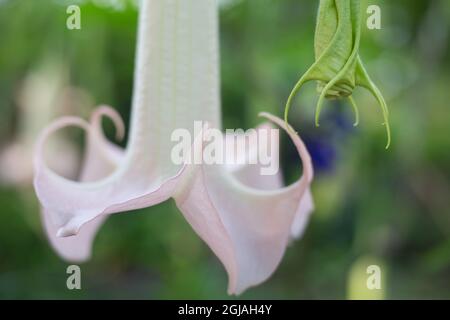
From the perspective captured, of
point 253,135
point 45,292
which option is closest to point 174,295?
point 45,292

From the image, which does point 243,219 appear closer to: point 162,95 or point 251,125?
point 162,95

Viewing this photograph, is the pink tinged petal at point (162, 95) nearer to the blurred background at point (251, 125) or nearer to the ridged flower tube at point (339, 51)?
the ridged flower tube at point (339, 51)

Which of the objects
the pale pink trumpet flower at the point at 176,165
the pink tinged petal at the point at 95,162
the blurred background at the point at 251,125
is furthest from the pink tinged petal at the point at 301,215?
the blurred background at the point at 251,125

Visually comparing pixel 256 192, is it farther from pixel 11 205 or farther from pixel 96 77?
pixel 11 205

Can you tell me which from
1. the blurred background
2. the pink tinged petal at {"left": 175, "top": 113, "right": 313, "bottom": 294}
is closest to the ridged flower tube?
the pink tinged petal at {"left": 175, "top": 113, "right": 313, "bottom": 294}

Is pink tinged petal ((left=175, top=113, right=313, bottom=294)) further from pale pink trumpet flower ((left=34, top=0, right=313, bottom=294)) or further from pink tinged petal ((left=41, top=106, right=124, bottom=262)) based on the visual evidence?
pink tinged petal ((left=41, top=106, right=124, bottom=262))

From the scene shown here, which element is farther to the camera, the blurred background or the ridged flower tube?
the blurred background

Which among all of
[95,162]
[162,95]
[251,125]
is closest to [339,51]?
[162,95]
